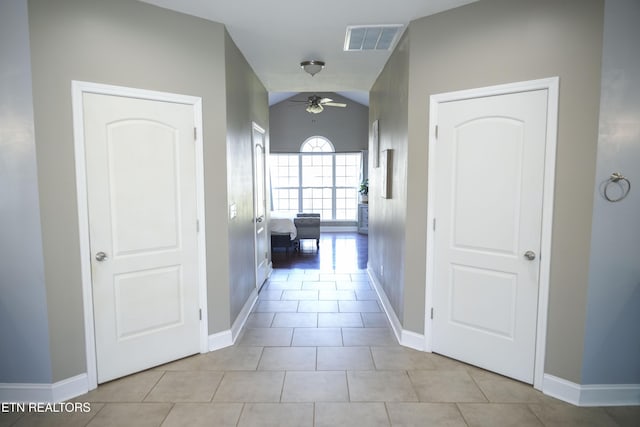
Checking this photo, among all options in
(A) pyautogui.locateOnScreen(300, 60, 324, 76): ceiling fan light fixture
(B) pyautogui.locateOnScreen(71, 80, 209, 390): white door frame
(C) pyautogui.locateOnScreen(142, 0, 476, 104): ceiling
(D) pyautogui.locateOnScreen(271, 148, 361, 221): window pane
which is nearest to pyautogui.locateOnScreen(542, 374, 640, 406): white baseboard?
(C) pyautogui.locateOnScreen(142, 0, 476, 104): ceiling

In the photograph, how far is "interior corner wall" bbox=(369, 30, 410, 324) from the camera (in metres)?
3.53

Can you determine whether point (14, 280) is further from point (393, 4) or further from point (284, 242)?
point (284, 242)

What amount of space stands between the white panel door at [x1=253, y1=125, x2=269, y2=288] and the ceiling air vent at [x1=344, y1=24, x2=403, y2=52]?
1.62 meters

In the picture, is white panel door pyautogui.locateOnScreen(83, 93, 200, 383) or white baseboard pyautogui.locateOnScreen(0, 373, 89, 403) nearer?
white baseboard pyautogui.locateOnScreen(0, 373, 89, 403)

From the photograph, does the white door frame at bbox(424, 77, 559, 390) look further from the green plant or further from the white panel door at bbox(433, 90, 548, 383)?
the green plant

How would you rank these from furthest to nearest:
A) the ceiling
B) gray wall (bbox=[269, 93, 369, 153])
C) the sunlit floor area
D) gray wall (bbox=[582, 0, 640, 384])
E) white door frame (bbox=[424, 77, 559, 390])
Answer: gray wall (bbox=[269, 93, 369, 153])
the sunlit floor area
the ceiling
white door frame (bbox=[424, 77, 559, 390])
gray wall (bbox=[582, 0, 640, 384])

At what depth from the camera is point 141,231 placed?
2.99 meters

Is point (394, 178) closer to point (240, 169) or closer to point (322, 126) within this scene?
point (240, 169)

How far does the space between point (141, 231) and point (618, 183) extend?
330 cm

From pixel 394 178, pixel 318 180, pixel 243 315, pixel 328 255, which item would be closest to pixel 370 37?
pixel 394 178

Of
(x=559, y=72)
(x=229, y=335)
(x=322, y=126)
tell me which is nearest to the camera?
(x=559, y=72)

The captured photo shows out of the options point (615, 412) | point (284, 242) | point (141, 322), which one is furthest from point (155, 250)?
point (284, 242)

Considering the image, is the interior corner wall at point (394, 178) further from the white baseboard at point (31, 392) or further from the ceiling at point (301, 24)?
the white baseboard at point (31, 392)

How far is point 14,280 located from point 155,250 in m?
0.89
